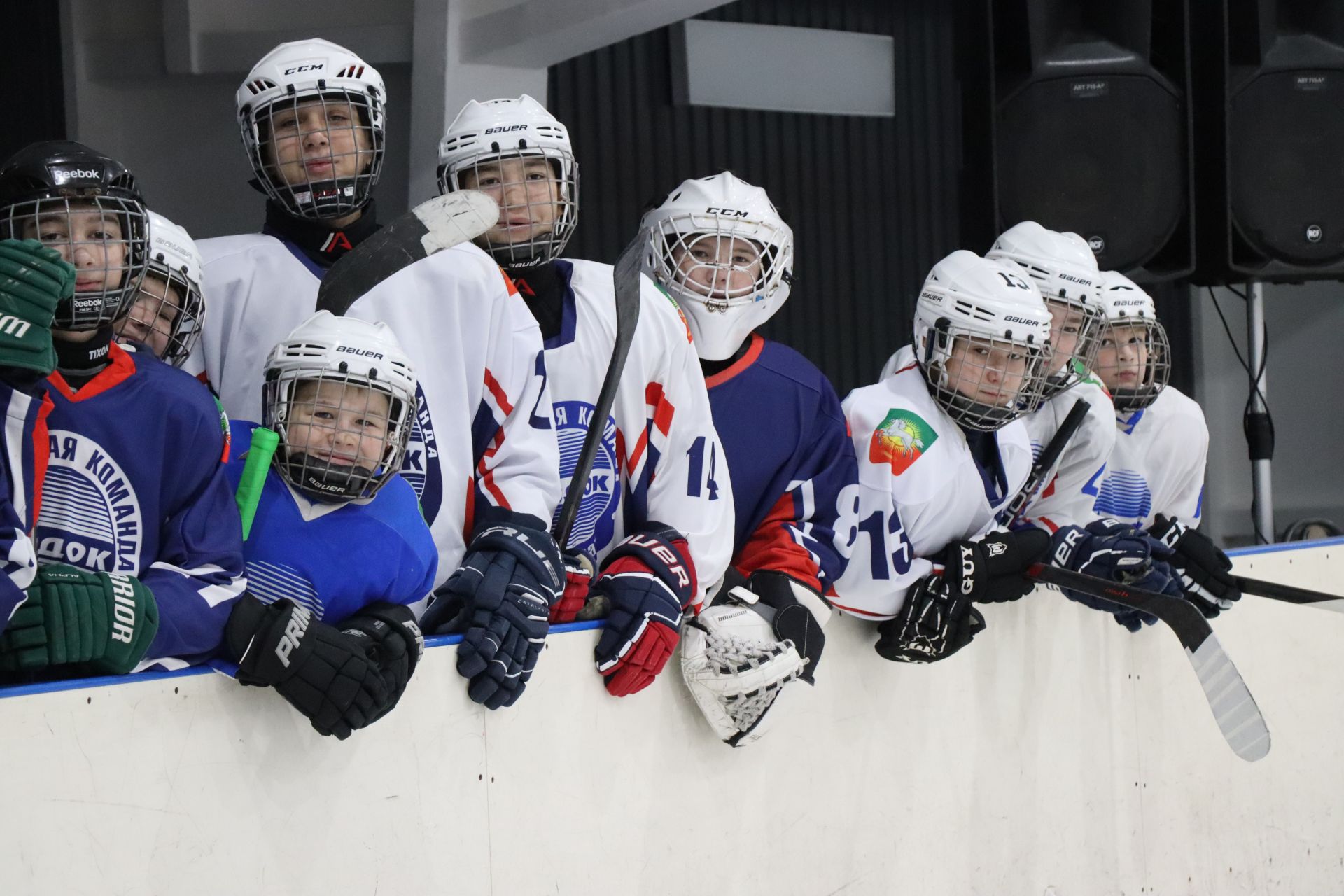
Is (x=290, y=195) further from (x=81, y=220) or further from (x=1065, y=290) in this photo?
(x=1065, y=290)

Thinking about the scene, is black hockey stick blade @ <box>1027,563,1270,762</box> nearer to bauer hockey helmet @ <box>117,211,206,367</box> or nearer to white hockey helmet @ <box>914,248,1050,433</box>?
→ white hockey helmet @ <box>914,248,1050,433</box>

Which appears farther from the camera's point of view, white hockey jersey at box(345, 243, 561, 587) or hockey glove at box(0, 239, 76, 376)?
→ white hockey jersey at box(345, 243, 561, 587)

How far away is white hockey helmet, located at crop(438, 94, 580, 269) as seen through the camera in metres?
2.29

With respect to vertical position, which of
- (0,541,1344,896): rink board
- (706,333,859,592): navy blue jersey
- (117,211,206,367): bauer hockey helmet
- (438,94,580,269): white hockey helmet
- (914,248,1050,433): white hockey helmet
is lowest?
(0,541,1344,896): rink board

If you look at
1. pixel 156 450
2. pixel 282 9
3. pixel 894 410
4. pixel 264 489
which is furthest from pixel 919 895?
pixel 282 9

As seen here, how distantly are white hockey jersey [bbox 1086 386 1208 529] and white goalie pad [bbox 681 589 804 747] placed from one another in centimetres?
137

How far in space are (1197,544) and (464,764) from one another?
179 centimetres

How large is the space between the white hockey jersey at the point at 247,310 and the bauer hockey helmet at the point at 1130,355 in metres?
1.90

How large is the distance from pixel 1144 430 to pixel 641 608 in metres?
1.81

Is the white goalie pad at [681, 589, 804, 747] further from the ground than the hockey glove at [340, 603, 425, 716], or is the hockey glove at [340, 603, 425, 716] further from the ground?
the hockey glove at [340, 603, 425, 716]

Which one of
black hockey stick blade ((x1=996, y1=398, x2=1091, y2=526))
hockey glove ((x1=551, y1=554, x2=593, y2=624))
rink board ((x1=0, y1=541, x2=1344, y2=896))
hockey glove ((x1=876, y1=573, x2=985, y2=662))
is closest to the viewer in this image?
rink board ((x1=0, y1=541, x2=1344, y2=896))

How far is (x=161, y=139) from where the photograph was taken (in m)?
4.35

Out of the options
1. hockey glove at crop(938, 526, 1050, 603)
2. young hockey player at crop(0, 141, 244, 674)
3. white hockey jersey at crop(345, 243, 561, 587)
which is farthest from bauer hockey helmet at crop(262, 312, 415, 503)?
hockey glove at crop(938, 526, 1050, 603)

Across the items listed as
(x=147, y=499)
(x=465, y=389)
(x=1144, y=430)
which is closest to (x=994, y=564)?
(x=465, y=389)
